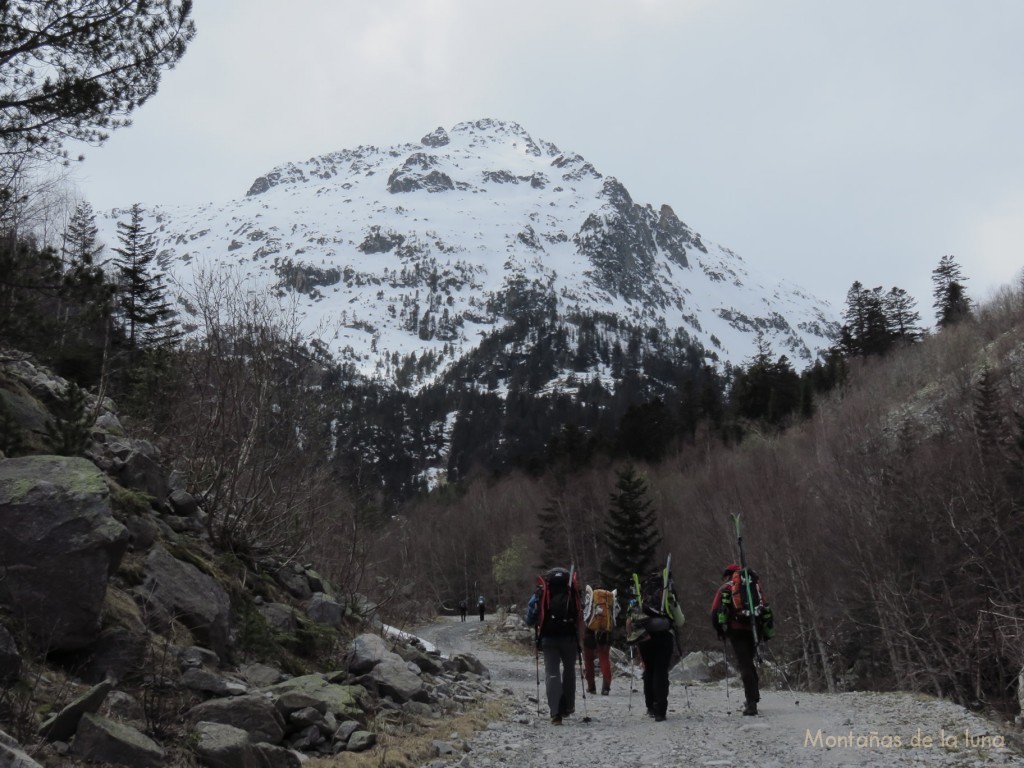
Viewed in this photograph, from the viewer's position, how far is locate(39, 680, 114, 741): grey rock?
16.4ft

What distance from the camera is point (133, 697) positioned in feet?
20.3

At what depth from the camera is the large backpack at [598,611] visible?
1409 cm

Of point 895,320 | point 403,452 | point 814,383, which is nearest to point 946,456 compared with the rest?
point 814,383

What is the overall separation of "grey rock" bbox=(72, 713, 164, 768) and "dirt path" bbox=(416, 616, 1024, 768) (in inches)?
113

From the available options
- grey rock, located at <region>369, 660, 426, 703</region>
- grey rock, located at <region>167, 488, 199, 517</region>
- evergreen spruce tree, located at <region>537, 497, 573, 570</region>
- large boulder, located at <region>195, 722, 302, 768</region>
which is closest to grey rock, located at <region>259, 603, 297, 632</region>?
grey rock, located at <region>369, 660, 426, 703</region>

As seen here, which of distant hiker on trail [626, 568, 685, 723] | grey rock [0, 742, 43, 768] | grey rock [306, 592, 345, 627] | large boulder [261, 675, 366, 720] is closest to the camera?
grey rock [0, 742, 43, 768]

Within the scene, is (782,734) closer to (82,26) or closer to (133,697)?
(133,697)

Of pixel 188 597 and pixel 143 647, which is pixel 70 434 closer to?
pixel 188 597

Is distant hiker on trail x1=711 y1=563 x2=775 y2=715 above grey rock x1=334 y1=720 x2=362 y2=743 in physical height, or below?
above

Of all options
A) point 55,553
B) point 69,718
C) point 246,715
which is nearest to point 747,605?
point 246,715

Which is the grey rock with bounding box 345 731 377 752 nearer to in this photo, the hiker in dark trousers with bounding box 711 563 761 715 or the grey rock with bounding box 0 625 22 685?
the grey rock with bounding box 0 625 22 685

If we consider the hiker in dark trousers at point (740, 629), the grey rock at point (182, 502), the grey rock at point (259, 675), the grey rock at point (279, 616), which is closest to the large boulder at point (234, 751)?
the grey rock at point (259, 675)

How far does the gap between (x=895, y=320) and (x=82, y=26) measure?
306 feet

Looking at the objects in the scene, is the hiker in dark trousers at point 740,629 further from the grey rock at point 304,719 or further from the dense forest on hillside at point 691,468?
the grey rock at point 304,719
